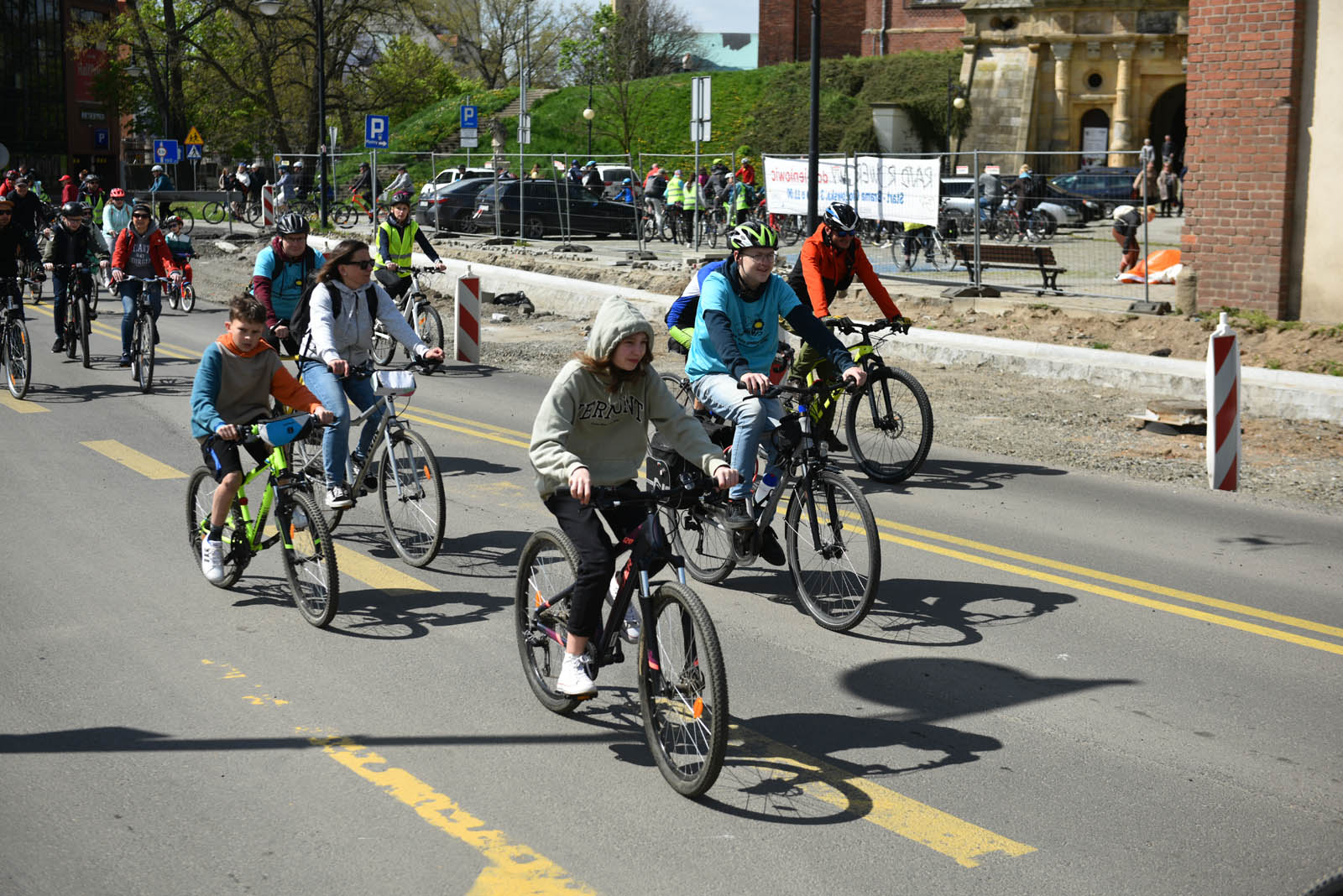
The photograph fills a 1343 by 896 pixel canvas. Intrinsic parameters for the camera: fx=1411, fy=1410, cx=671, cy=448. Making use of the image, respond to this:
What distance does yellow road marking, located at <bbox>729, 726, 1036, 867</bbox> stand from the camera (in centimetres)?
445

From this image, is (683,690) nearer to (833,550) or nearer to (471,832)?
(471,832)

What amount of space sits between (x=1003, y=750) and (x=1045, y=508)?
4.64 meters

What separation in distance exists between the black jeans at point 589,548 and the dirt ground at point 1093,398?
21.3 ft

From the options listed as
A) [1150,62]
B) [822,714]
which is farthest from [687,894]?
[1150,62]

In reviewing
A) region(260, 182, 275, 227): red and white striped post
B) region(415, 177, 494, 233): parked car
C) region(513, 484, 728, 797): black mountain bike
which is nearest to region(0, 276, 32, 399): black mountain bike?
region(513, 484, 728, 797): black mountain bike

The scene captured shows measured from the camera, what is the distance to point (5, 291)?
1429 cm

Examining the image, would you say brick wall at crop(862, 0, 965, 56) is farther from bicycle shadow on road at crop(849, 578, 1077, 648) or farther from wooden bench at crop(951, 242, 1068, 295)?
bicycle shadow on road at crop(849, 578, 1077, 648)

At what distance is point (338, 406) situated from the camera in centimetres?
811

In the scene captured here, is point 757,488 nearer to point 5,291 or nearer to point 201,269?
point 5,291

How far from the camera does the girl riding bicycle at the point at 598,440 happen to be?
16.6ft

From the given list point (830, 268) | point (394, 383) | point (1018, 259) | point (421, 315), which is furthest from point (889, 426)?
point (1018, 259)

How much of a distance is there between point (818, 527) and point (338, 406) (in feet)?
9.69

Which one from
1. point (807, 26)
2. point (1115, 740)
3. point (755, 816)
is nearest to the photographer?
point (755, 816)

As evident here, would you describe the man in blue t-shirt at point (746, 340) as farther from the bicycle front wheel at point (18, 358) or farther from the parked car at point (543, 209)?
the parked car at point (543, 209)
